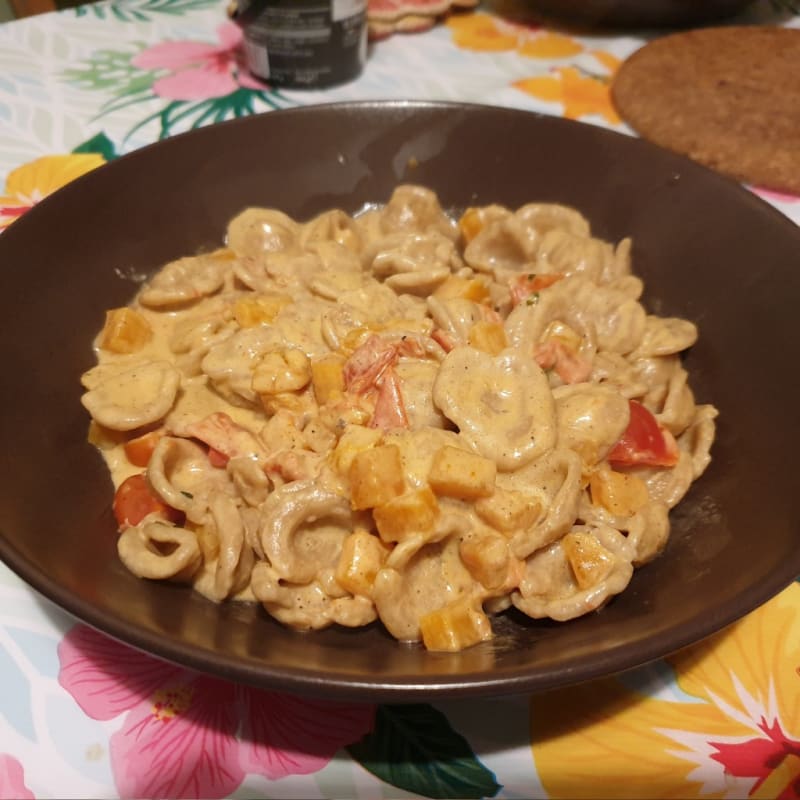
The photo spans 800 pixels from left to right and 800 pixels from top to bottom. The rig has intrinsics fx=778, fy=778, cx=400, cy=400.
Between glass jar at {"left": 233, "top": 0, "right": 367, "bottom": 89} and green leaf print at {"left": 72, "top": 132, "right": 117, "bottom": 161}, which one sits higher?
glass jar at {"left": 233, "top": 0, "right": 367, "bottom": 89}

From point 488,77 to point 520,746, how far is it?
9.24 feet

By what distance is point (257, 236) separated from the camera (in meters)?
2.24

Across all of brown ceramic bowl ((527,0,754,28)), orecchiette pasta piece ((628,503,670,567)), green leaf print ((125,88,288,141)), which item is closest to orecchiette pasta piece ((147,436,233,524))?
orecchiette pasta piece ((628,503,670,567))

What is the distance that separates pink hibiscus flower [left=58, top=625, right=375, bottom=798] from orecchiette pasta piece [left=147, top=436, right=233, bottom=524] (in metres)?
0.30

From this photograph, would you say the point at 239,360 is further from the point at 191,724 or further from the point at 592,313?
the point at 592,313

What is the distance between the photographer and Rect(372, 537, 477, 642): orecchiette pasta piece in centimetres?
143

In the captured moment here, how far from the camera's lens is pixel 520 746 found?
1366 mm

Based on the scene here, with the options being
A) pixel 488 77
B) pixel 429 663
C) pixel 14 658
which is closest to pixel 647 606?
pixel 429 663

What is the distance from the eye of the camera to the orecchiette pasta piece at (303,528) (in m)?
1.48

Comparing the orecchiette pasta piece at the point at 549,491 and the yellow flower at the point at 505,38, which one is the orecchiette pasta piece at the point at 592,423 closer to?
the orecchiette pasta piece at the point at 549,491

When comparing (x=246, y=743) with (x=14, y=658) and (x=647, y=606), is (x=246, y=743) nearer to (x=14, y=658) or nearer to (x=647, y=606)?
(x=14, y=658)

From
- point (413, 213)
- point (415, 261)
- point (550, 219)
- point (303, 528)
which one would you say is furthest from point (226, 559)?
point (550, 219)

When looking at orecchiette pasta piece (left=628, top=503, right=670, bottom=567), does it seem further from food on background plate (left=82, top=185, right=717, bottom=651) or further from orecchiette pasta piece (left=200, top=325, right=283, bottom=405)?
orecchiette pasta piece (left=200, top=325, right=283, bottom=405)

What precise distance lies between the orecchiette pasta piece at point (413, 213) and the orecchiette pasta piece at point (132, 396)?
2.70 feet
